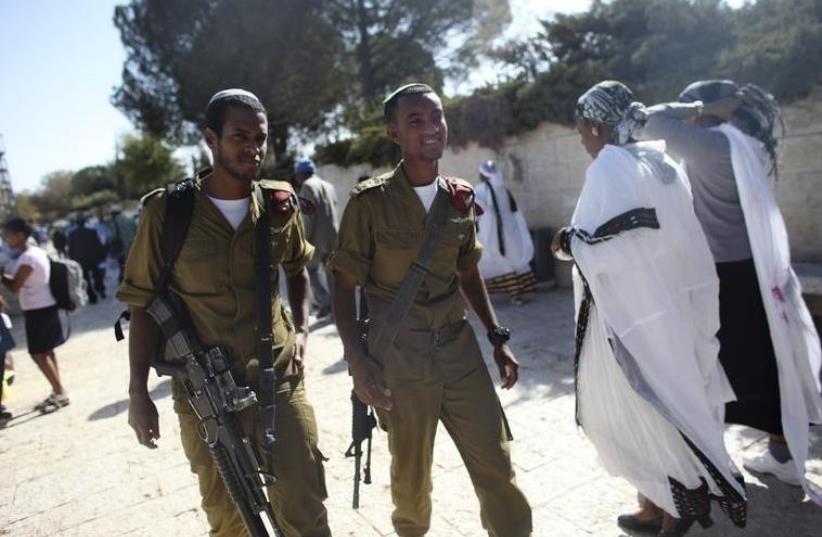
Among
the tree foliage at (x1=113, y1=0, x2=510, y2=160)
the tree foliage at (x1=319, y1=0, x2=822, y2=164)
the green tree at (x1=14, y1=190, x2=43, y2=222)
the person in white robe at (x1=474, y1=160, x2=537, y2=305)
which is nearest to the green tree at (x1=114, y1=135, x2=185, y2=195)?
the green tree at (x1=14, y1=190, x2=43, y2=222)

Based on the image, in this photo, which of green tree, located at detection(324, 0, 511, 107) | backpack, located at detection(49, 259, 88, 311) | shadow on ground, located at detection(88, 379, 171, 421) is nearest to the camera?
shadow on ground, located at detection(88, 379, 171, 421)

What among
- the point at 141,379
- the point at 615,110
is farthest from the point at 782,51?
the point at 141,379

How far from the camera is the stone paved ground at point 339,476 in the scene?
2598 mm

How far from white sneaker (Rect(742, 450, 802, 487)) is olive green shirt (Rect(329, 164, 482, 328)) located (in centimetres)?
182

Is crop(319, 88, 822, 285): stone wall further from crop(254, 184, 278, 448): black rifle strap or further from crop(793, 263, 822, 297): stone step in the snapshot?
crop(254, 184, 278, 448): black rifle strap

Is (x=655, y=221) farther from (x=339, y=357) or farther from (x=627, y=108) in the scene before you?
(x=339, y=357)

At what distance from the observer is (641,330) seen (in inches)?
88.7

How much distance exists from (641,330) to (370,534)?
4.99 feet

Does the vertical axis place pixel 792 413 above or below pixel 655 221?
below

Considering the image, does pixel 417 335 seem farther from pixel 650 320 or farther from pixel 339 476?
pixel 339 476

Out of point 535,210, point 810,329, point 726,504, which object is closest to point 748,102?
point 810,329

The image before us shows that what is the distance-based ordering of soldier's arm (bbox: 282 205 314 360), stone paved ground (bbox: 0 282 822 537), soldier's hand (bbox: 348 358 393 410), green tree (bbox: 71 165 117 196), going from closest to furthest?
soldier's hand (bbox: 348 358 393 410), soldier's arm (bbox: 282 205 314 360), stone paved ground (bbox: 0 282 822 537), green tree (bbox: 71 165 117 196)

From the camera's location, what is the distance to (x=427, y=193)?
6.75 feet

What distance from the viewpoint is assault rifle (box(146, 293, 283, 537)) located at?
5.89 feet
